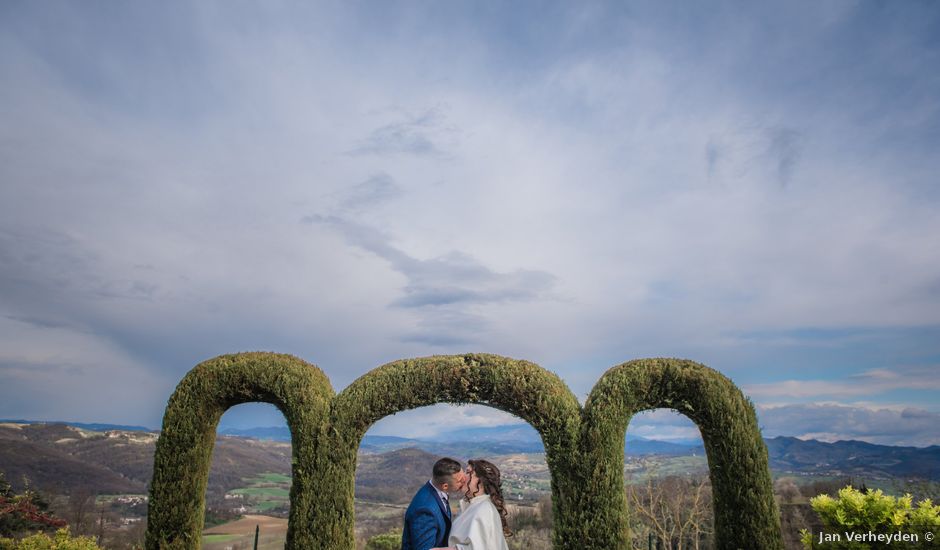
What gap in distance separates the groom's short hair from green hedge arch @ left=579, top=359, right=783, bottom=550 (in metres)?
2.90

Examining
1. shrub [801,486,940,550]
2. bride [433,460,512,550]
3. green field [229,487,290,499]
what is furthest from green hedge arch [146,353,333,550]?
green field [229,487,290,499]

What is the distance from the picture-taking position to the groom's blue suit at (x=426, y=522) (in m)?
7.10

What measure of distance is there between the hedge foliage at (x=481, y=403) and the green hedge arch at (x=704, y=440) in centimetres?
2

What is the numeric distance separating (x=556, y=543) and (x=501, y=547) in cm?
268

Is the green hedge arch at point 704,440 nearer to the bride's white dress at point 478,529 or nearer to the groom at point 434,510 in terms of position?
the bride's white dress at point 478,529

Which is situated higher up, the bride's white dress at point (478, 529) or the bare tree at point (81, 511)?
the bride's white dress at point (478, 529)

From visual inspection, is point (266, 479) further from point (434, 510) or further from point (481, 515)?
point (481, 515)

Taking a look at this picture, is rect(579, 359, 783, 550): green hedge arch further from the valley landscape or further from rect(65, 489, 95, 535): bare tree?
rect(65, 489, 95, 535): bare tree

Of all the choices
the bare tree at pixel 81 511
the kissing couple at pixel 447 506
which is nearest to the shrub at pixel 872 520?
the kissing couple at pixel 447 506

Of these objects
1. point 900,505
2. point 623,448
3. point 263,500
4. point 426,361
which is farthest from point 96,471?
point 900,505

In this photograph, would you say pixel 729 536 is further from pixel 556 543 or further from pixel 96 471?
pixel 96 471

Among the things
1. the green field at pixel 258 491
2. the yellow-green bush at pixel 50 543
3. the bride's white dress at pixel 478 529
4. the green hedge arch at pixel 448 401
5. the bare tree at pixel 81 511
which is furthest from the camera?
the green field at pixel 258 491

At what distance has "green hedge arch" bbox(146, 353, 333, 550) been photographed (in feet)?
31.7

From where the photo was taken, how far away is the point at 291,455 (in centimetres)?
984
